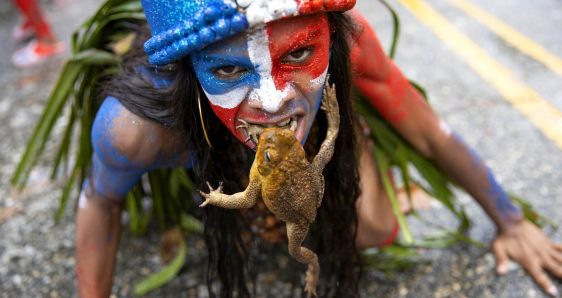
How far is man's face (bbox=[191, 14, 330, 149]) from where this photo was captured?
1365 mm

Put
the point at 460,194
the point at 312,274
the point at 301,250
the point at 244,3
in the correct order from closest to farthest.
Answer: the point at 244,3, the point at 301,250, the point at 312,274, the point at 460,194

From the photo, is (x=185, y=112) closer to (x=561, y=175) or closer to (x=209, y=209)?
(x=209, y=209)

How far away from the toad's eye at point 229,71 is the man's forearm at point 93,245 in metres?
0.73

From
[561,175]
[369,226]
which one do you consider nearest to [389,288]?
[369,226]

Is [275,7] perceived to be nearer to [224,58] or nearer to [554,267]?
[224,58]

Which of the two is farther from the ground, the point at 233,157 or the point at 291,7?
the point at 291,7

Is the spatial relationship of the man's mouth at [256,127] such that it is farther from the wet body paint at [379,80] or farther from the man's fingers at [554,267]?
the man's fingers at [554,267]

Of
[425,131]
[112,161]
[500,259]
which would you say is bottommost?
[500,259]

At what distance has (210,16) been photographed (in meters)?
1.30

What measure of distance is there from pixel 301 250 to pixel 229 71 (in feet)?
1.69

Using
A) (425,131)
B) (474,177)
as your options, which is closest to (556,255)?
(474,177)

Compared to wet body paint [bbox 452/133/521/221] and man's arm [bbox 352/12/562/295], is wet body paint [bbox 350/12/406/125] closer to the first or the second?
man's arm [bbox 352/12/562/295]

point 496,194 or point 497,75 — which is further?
point 497,75

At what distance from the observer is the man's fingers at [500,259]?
217 cm
